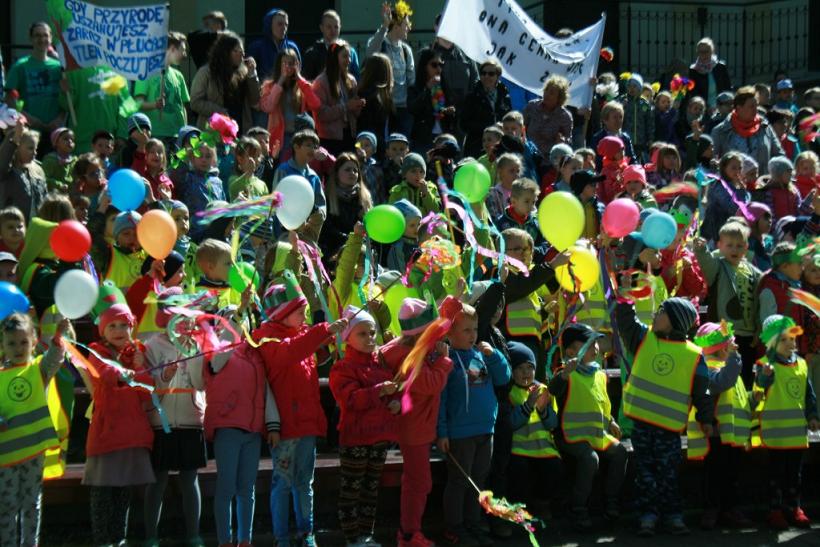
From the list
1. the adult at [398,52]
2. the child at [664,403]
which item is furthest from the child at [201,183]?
the child at [664,403]

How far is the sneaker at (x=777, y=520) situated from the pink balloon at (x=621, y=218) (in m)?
2.10

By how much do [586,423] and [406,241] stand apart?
1865 mm

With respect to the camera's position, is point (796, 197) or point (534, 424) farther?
point (796, 197)

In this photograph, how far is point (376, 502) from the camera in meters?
8.60

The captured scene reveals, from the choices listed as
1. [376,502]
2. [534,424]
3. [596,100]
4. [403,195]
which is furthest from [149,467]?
[596,100]

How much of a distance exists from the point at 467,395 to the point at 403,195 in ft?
9.14

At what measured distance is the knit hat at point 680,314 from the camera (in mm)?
9164

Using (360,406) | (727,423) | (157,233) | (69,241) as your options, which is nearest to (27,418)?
(69,241)

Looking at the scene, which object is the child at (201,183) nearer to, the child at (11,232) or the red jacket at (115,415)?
the child at (11,232)

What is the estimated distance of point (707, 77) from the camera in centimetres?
1709

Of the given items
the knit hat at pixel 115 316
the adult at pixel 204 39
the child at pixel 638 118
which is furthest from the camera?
the child at pixel 638 118

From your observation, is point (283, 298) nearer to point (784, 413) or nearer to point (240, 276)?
point (240, 276)

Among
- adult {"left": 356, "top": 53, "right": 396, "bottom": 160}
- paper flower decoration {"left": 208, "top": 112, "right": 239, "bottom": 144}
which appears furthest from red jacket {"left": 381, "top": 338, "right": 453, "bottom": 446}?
adult {"left": 356, "top": 53, "right": 396, "bottom": 160}

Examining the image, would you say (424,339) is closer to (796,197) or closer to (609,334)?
(609,334)
